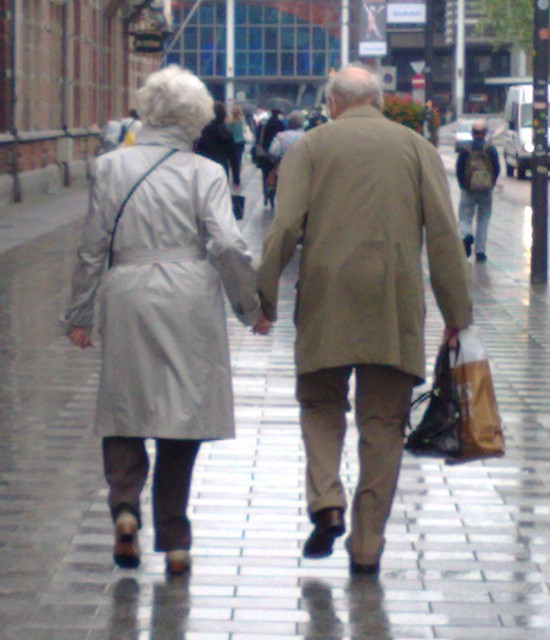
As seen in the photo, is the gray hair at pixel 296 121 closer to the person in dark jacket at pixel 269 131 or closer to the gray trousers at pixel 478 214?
the person in dark jacket at pixel 269 131

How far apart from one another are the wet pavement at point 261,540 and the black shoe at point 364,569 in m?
0.04

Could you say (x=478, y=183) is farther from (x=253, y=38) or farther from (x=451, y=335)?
(x=253, y=38)

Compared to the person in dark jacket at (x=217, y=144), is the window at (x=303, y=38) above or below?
above

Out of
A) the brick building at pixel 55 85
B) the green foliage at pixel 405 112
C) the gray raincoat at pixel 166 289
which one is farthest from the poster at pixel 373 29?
the gray raincoat at pixel 166 289

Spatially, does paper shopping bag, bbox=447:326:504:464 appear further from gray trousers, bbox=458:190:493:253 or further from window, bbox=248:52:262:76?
window, bbox=248:52:262:76

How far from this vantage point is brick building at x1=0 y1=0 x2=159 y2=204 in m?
27.2

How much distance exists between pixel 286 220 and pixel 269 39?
91.0 metres

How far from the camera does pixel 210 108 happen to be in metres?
5.61

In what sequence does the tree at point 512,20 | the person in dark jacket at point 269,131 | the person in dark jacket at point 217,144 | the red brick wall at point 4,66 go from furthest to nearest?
1. the tree at point 512,20
2. the person in dark jacket at point 269,131
3. the red brick wall at point 4,66
4. the person in dark jacket at point 217,144

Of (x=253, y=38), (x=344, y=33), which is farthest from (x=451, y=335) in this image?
(x=253, y=38)

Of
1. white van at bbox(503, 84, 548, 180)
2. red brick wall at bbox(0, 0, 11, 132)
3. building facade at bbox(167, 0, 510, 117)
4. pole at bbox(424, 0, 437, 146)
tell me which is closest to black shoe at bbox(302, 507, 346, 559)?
red brick wall at bbox(0, 0, 11, 132)

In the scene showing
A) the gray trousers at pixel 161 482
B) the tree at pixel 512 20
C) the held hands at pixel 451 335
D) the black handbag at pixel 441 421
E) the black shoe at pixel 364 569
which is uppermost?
the tree at pixel 512 20

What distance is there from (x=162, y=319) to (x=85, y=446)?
2.53 meters

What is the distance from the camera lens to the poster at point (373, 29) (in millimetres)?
57625
